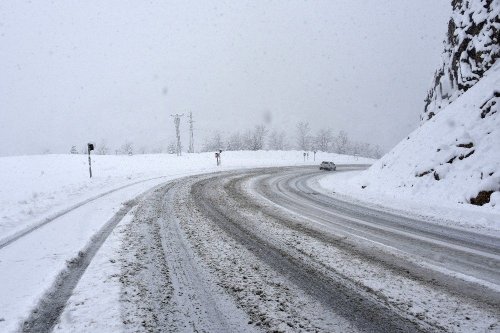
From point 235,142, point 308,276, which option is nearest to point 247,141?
point 235,142

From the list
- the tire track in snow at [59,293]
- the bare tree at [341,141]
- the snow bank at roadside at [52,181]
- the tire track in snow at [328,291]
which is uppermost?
the bare tree at [341,141]

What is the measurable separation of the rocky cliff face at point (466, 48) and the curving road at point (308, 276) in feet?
43.0

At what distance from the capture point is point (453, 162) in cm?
1207

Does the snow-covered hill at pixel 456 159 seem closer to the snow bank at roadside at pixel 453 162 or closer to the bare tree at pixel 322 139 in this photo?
the snow bank at roadside at pixel 453 162

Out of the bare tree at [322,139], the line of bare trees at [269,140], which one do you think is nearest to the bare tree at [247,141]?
the line of bare trees at [269,140]

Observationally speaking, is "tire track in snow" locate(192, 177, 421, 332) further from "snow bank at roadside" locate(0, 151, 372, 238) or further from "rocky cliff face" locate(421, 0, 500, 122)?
"rocky cliff face" locate(421, 0, 500, 122)

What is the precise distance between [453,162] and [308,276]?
1063 centimetres

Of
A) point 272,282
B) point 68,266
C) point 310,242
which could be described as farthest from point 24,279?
point 310,242

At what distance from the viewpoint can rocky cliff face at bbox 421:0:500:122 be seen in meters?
15.6

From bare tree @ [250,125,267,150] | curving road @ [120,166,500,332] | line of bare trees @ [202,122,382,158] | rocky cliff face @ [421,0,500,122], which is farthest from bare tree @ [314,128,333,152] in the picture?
curving road @ [120,166,500,332]

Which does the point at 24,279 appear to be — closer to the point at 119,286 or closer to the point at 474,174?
the point at 119,286

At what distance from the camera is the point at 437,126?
1526cm

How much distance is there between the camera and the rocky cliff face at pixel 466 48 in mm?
15600

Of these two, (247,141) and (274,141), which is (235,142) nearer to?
(247,141)
